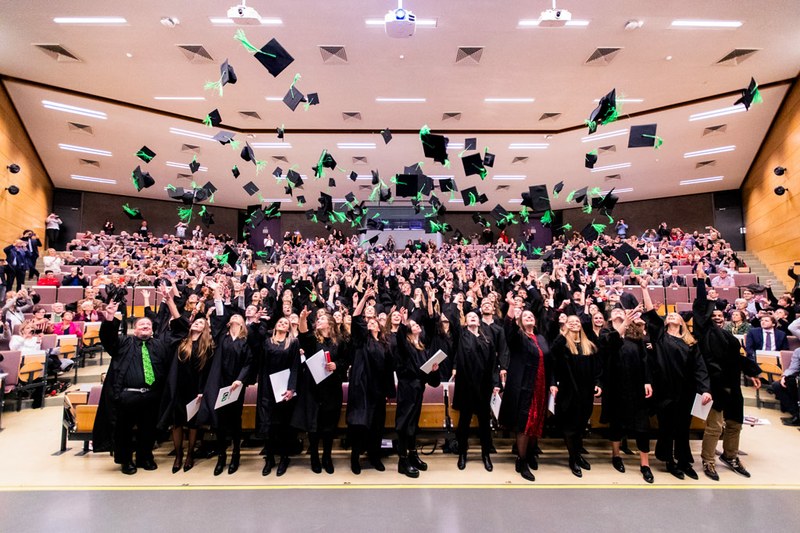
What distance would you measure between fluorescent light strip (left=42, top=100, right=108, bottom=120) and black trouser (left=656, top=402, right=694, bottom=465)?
48.9 ft

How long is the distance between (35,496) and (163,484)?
943mm

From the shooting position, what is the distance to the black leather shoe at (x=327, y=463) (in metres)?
4.12

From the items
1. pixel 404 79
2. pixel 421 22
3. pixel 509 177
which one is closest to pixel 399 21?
pixel 421 22

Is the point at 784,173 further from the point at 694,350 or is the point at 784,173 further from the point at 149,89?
the point at 149,89

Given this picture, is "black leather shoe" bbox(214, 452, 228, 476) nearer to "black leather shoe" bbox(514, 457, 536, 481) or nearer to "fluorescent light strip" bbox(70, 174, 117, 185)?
"black leather shoe" bbox(514, 457, 536, 481)

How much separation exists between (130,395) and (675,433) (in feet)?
16.2

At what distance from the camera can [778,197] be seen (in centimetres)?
1358

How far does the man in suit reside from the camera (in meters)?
6.24

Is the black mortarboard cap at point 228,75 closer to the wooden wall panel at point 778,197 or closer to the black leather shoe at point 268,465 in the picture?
the black leather shoe at point 268,465

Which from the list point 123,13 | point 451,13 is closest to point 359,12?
point 451,13

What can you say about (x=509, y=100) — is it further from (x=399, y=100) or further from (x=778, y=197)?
(x=778, y=197)

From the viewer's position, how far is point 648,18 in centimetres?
805

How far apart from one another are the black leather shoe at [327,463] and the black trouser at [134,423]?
1622mm

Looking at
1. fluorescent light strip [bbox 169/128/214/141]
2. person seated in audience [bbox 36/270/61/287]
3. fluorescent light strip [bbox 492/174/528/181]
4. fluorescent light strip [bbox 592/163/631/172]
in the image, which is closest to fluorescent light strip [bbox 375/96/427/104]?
fluorescent light strip [bbox 169/128/214/141]
